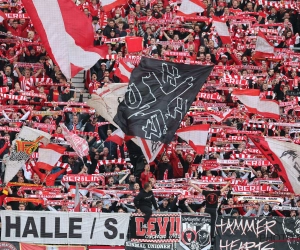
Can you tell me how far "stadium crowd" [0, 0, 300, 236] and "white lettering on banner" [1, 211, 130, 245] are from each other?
0.76 m

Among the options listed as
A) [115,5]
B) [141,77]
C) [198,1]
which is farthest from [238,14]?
[141,77]

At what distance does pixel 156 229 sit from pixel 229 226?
1729 millimetres

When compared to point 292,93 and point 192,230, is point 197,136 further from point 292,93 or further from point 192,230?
point 292,93

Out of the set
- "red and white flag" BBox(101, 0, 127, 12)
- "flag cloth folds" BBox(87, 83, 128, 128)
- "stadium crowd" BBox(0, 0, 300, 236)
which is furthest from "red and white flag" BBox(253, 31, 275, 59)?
"flag cloth folds" BBox(87, 83, 128, 128)

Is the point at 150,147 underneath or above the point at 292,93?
above

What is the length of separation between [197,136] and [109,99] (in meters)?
3.06

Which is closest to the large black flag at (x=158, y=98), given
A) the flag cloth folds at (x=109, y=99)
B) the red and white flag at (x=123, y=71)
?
the flag cloth folds at (x=109, y=99)

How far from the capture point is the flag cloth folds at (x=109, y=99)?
3284 cm

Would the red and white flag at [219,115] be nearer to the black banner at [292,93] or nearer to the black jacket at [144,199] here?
the black banner at [292,93]

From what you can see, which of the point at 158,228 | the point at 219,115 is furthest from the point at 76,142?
the point at 219,115

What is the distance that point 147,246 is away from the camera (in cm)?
3116

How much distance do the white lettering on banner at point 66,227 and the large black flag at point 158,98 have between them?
2112 mm

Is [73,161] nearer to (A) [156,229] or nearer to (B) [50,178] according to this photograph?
(B) [50,178]

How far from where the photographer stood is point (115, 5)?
40.6m
